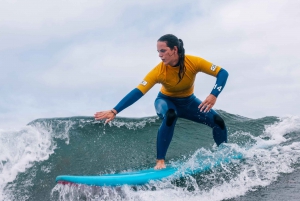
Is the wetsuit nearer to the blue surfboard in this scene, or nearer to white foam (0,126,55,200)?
the blue surfboard

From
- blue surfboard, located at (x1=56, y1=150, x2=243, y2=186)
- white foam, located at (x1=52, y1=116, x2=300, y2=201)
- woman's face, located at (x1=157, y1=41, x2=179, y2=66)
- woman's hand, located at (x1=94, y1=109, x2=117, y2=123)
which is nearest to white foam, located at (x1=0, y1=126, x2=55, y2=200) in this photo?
white foam, located at (x1=52, y1=116, x2=300, y2=201)

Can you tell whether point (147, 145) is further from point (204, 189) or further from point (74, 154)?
point (204, 189)

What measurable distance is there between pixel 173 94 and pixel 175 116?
468 millimetres

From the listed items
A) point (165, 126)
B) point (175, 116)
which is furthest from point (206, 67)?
point (165, 126)

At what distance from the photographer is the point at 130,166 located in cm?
626

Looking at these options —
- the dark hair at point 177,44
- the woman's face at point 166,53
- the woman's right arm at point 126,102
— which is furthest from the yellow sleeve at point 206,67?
the woman's right arm at point 126,102

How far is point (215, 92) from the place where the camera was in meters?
4.84

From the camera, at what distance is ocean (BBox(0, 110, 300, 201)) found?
4.40 m

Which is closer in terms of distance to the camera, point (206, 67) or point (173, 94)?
point (206, 67)

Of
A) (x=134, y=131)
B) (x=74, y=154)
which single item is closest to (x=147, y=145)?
(x=134, y=131)

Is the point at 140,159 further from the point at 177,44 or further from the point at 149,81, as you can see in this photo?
the point at 177,44

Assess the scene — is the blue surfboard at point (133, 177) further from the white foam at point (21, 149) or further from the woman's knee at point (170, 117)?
the white foam at point (21, 149)

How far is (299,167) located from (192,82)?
192 centimetres

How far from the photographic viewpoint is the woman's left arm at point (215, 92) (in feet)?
15.4
